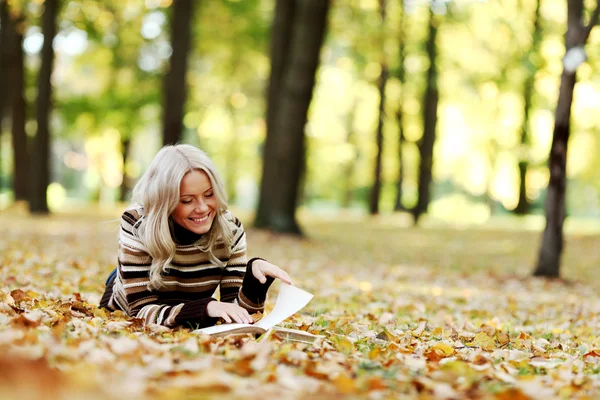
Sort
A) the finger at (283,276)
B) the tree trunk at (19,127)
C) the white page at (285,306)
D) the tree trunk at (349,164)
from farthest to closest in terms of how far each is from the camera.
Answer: the tree trunk at (349,164) < the tree trunk at (19,127) < the finger at (283,276) < the white page at (285,306)

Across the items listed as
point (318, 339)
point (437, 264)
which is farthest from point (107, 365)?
point (437, 264)

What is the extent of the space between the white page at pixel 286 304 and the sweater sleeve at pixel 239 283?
0.62 feet

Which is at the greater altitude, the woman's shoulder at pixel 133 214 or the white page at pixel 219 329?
the woman's shoulder at pixel 133 214

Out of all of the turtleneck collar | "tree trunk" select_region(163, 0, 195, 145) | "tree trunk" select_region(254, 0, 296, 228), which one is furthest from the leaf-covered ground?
"tree trunk" select_region(254, 0, 296, 228)

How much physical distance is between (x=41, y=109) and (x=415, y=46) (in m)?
14.2

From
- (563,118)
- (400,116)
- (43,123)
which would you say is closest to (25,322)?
(563,118)

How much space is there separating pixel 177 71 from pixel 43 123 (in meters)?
4.23

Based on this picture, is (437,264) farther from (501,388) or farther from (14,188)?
(14,188)

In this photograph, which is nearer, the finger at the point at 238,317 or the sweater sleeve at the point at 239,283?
the finger at the point at 238,317

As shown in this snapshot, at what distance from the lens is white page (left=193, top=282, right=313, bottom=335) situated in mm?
3686

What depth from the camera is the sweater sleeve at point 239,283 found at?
164 inches

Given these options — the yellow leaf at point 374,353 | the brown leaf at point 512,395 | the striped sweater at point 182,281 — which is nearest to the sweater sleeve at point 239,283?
the striped sweater at point 182,281

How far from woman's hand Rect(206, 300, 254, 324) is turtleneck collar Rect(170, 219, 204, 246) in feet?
1.51

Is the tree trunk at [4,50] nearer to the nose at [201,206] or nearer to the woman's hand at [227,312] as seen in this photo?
the nose at [201,206]
